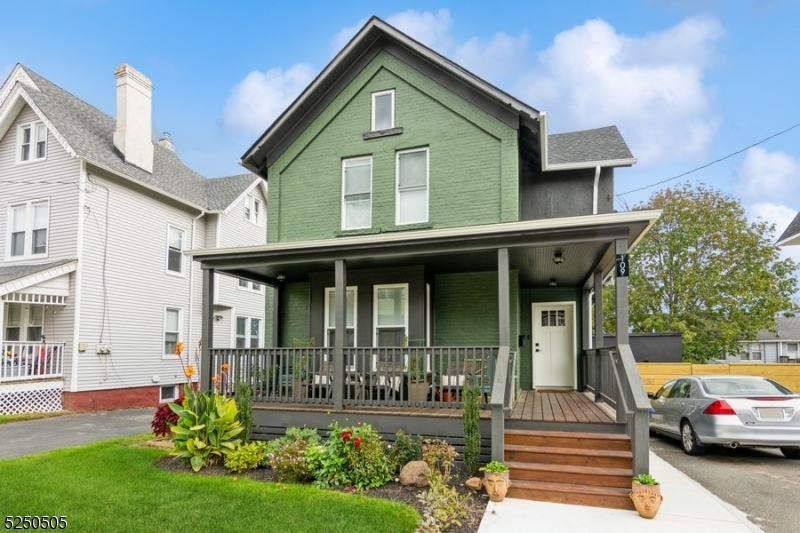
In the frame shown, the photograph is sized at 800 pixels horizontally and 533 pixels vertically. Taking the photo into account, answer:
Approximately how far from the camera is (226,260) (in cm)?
878

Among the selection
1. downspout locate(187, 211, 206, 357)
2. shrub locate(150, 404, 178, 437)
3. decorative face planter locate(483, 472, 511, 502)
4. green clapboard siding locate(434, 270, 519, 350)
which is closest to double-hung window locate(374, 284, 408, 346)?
green clapboard siding locate(434, 270, 519, 350)

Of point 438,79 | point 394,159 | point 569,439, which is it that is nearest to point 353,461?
point 569,439

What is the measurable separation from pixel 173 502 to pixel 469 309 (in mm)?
5949

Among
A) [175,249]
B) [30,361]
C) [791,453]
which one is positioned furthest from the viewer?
[175,249]

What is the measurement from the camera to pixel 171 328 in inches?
635

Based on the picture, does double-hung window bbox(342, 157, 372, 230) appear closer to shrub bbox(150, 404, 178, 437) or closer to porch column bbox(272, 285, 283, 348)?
porch column bbox(272, 285, 283, 348)

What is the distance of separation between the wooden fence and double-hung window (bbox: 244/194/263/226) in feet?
47.6

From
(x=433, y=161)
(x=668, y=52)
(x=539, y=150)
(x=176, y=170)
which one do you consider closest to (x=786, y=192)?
(x=668, y=52)

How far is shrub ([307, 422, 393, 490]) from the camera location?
612 cm

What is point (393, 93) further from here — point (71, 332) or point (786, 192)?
point (786, 192)

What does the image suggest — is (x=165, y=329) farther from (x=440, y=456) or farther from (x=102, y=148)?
(x=440, y=456)

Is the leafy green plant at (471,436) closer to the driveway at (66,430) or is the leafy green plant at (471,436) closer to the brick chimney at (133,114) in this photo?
the driveway at (66,430)

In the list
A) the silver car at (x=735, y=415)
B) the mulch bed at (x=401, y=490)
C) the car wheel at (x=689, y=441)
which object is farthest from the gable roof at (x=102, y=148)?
the car wheel at (x=689, y=441)

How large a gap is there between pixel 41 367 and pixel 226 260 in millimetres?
Answer: 7396
